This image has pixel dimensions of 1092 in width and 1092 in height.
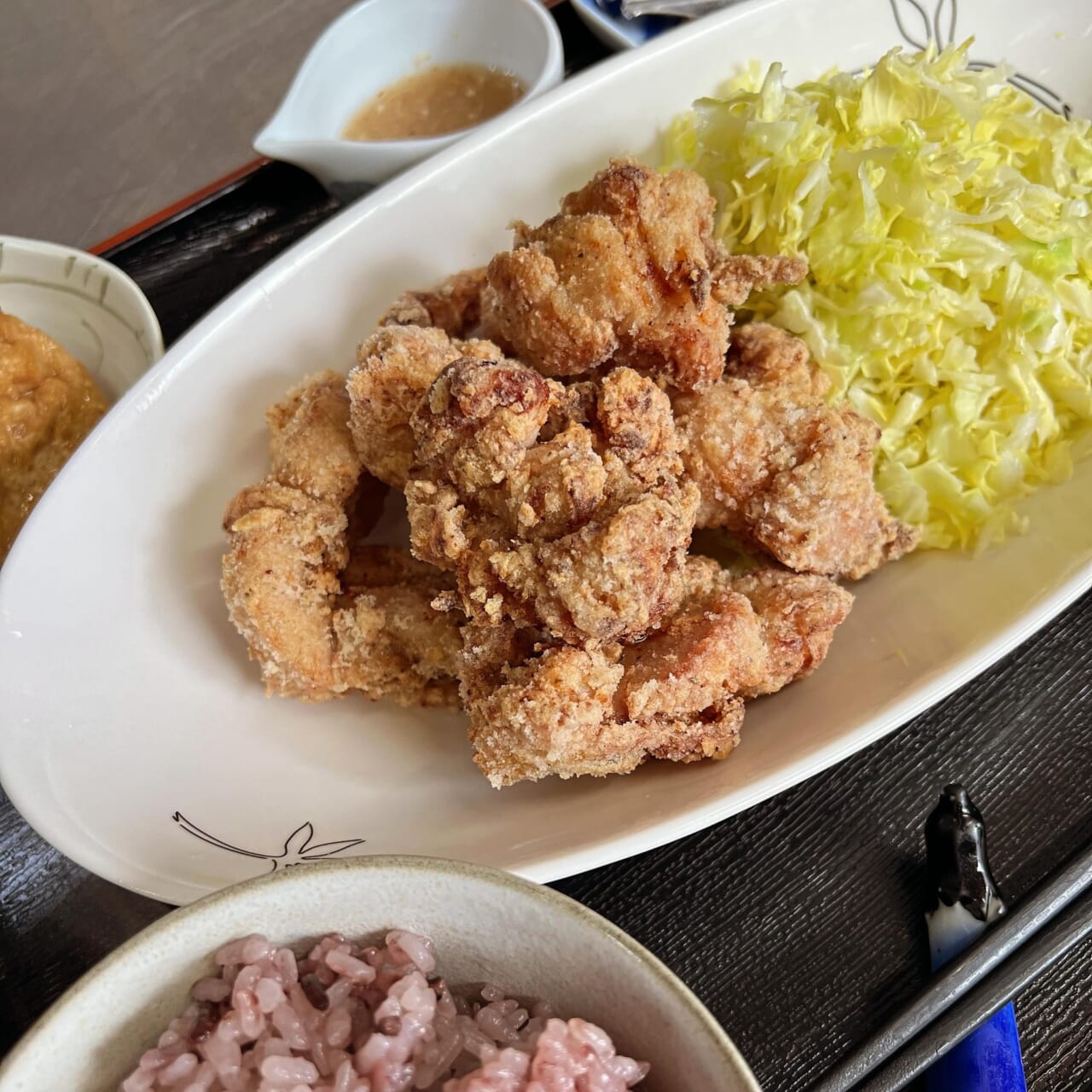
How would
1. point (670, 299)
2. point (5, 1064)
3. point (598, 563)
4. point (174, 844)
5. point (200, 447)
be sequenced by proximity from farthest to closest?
point (200, 447) < point (670, 299) < point (174, 844) < point (598, 563) < point (5, 1064)

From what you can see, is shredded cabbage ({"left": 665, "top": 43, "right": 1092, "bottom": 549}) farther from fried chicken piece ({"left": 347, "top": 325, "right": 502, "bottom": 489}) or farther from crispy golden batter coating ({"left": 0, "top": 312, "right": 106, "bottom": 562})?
crispy golden batter coating ({"left": 0, "top": 312, "right": 106, "bottom": 562})

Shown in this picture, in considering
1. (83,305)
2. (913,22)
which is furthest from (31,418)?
(913,22)

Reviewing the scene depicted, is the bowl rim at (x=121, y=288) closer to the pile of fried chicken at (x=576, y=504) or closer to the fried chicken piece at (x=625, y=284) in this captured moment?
the pile of fried chicken at (x=576, y=504)

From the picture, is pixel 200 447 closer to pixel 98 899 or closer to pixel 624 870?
pixel 98 899

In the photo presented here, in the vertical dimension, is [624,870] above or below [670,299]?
below

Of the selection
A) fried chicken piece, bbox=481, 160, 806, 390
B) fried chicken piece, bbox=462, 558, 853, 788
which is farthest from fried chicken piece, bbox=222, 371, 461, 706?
fried chicken piece, bbox=481, 160, 806, 390

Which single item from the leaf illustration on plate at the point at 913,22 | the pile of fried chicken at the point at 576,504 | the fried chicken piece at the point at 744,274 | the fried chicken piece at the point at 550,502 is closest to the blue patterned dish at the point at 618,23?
the leaf illustration on plate at the point at 913,22

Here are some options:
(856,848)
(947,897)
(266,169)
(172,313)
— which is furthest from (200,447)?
(947,897)

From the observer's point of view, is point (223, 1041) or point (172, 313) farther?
point (172, 313)
